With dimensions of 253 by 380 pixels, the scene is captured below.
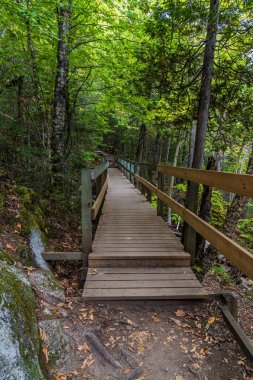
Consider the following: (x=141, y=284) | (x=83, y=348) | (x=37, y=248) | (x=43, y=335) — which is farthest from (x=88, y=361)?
(x=37, y=248)

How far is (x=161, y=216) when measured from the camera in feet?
20.8

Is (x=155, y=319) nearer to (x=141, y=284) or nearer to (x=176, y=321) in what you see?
(x=176, y=321)

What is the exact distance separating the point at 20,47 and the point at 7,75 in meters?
0.91

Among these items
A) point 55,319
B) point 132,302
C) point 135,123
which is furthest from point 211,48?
point 135,123

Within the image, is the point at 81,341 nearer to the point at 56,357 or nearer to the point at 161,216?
the point at 56,357

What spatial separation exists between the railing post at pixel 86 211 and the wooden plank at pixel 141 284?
0.60m

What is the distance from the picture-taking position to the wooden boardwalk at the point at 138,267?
311 centimetres

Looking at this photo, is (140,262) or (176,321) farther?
(140,262)

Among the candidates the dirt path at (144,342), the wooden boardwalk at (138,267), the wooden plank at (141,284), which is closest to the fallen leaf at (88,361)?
the dirt path at (144,342)

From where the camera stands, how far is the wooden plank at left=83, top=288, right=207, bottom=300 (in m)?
3.03

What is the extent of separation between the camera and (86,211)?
149 inches

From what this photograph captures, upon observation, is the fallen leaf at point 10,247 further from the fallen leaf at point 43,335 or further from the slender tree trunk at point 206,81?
the slender tree trunk at point 206,81

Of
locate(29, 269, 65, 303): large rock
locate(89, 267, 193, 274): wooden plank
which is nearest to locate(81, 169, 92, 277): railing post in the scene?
locate(89, 267, 193, 274): wooden plank

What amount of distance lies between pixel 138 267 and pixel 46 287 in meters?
1.36
